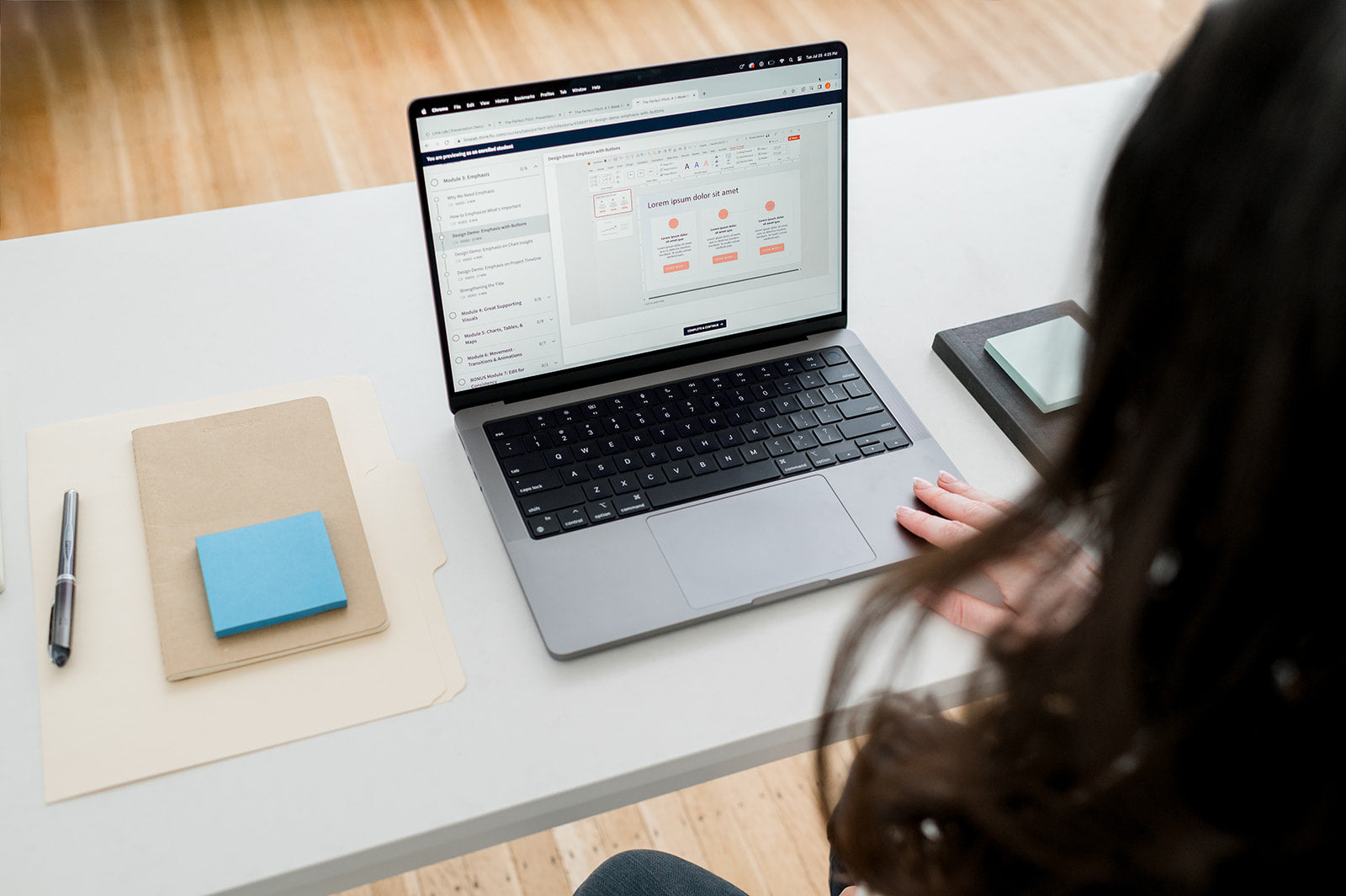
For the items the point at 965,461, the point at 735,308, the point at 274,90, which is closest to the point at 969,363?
the point at 965,461

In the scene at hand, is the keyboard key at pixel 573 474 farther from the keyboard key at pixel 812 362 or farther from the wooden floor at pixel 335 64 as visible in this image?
the wooden floor at pixel 335 64

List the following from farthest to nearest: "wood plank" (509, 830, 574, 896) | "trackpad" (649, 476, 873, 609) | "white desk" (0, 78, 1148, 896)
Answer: "wood plank" (509, 830, 574, 896) < "trackpad" (649, 476, 873, 609) < "white desk" (0, 78, 1148, 896)

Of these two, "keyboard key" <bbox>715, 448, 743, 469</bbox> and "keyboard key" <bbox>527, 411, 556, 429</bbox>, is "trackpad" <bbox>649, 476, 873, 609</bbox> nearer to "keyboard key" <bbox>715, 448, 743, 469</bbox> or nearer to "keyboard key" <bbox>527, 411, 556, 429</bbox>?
"keyboard key" <bbox>715, 448, 743, 469</bbox>

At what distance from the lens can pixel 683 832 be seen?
1.49m

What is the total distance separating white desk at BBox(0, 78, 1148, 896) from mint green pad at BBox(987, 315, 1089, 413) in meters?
0.05

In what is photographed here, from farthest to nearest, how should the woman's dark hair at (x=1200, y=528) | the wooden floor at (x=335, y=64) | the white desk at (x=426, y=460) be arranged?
the wooden floor at (x=335, y=64) → the white desk at (x=426, y=460) → the woman's dark hair at (x=1200, y=528)

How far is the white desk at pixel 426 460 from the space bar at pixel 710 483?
0.11 m

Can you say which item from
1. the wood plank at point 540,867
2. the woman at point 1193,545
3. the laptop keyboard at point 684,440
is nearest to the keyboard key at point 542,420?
the laptop keyboard at point 684,440

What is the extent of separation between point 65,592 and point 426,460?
283 millimetres

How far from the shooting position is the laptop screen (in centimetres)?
87

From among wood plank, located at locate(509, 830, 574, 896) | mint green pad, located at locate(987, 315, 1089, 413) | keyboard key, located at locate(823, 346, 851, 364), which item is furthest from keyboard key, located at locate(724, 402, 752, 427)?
wood plank, located at locate(509, 830, 574, 896)

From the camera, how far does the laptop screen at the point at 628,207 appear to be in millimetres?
873

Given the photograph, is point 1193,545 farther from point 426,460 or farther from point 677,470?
point 426,460

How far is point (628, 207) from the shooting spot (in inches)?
36.2
